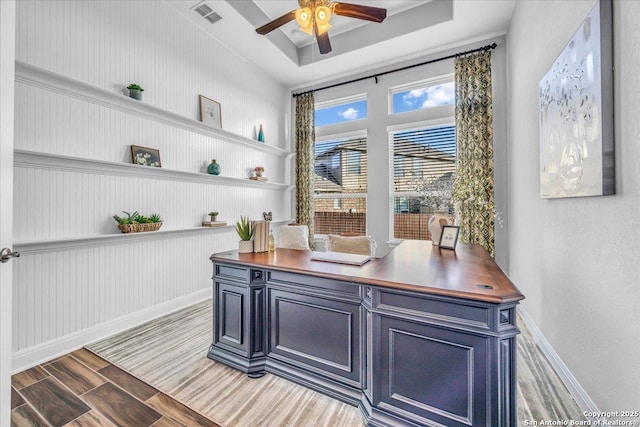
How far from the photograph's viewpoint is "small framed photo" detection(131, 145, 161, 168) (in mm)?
2807

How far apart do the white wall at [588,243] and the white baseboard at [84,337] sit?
3.69 meters

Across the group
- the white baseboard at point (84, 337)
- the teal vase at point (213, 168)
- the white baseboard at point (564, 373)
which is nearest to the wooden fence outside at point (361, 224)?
the white baseboard at point (564, 373)

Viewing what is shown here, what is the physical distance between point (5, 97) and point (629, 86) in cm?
300

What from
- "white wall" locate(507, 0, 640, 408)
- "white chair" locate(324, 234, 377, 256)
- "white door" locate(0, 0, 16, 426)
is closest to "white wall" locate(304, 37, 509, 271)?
"white wall" locate(507, 0, 640, 408)

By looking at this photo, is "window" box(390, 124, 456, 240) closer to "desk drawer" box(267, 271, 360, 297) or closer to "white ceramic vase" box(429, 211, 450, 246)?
"white ceramic vase" box(429, 211, 450, 246)

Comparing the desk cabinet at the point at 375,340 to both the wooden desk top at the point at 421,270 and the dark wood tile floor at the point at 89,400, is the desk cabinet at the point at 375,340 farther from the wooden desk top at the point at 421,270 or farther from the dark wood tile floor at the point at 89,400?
the dark wood tile floor at the point at 89,400

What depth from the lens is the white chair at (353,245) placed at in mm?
2785

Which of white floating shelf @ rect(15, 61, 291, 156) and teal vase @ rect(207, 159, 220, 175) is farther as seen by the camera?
teal vase @ rect(207, 159, 220, 175)

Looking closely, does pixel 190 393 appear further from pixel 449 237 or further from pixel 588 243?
pixel 588 243

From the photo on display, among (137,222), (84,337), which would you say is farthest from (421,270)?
(84,337)

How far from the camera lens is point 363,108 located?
4836 mm

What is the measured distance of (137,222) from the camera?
2.79 meters

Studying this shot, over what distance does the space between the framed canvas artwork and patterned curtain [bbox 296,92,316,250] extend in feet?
11.6

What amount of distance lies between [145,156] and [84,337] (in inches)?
70.6
